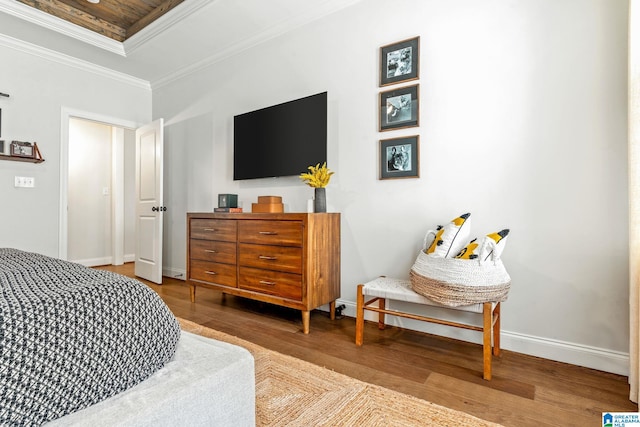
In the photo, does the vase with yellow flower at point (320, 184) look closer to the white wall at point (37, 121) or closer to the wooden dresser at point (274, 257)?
the wooden dresser at point (274, 257)

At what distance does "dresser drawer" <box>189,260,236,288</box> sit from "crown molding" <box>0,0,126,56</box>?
2.48 m

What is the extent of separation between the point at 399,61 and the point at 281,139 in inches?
44.9

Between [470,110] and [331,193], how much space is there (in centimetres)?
115

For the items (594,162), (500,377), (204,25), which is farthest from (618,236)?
(204,25)

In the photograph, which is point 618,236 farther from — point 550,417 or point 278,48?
point 278,48

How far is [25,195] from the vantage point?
11.3 feet

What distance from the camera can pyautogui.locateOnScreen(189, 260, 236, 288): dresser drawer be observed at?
9.05 feet

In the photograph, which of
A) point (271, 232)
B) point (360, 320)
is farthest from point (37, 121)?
point (360, 320)

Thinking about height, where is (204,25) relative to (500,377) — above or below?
above

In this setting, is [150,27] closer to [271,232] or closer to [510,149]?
[271,232]

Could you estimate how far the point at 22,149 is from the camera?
328 cm

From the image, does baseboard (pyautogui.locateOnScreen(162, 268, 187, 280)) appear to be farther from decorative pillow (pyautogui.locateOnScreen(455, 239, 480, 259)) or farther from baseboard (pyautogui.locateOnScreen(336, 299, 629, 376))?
decorative pillow (pyautogui.locateOnScreen(455, 239, 480, 259))

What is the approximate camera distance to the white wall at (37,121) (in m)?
3.32

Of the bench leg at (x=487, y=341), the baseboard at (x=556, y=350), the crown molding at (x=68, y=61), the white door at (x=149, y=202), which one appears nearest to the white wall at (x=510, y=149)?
the baseboard at (x=556, y=350)
